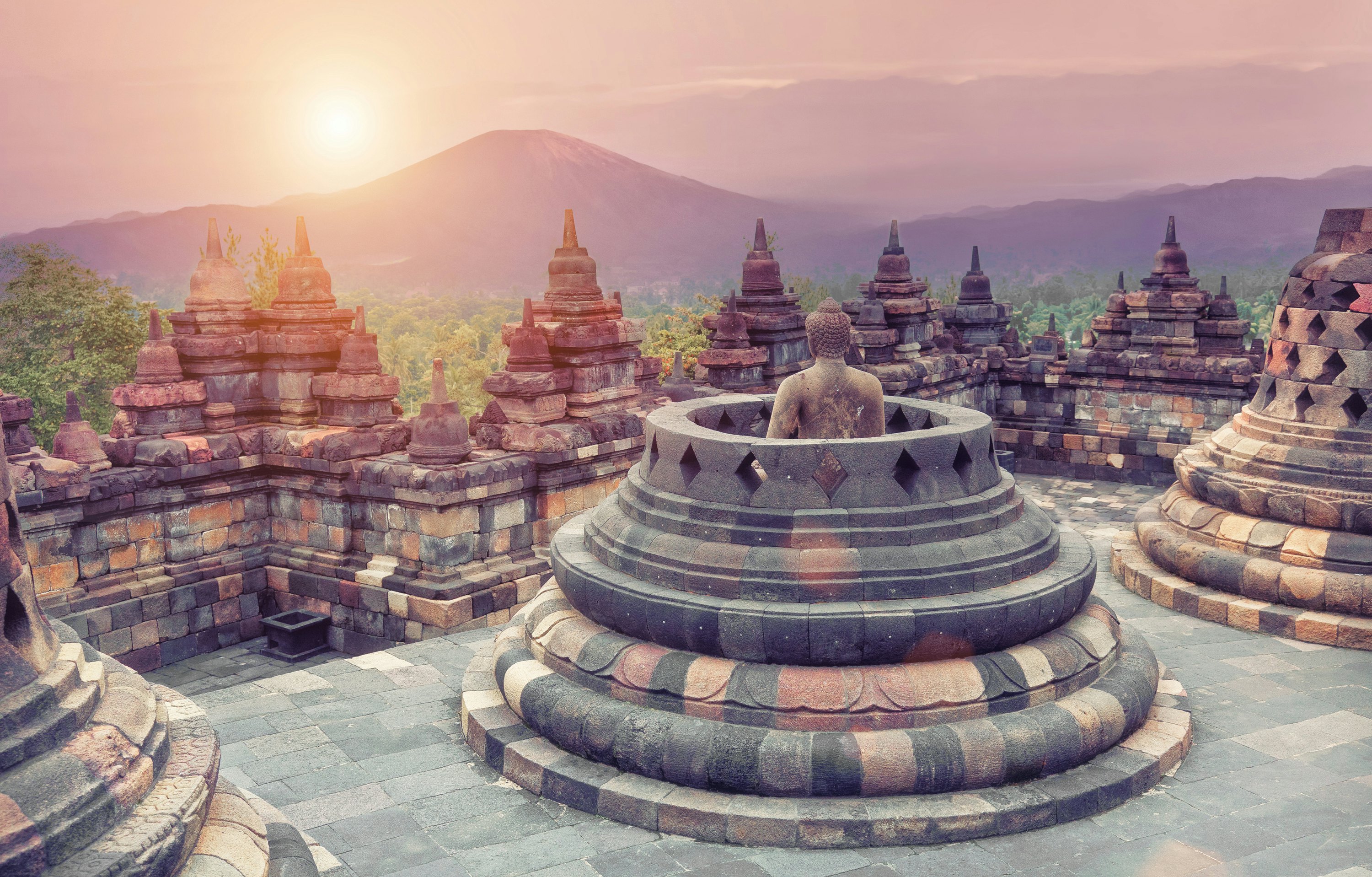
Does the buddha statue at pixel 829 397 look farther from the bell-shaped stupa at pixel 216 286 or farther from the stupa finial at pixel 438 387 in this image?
the bell-shaped stupa at pixel 216 286

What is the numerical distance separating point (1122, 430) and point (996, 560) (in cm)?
1120

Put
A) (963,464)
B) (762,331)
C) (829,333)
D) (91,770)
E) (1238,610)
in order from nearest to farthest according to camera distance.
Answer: (91,770) < (963,464) < (829,333) < (1238,610) < (762,331)

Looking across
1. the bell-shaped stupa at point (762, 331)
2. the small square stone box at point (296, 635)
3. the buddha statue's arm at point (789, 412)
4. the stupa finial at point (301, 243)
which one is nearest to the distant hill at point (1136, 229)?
the bell-shaped stupa at point (762, 331)

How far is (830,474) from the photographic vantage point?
19.1 ft

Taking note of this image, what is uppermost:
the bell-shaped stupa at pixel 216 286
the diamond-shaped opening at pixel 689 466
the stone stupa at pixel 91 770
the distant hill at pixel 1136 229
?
the distant hill at pixel 1136 229

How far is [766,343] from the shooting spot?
1363 centimetres

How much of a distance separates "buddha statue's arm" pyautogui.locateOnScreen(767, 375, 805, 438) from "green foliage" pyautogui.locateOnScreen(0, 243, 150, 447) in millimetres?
30694

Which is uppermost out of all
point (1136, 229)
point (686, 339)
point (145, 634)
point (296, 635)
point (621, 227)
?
point (621, 227)

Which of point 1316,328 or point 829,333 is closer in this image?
point 829,333

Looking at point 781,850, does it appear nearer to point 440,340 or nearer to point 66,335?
point 66,335

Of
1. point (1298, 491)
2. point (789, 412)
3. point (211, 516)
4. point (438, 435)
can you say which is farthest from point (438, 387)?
point (1298, 491)

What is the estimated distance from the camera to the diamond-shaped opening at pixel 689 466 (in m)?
6.18

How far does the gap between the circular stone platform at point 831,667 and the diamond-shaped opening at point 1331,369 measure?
3.64 meters

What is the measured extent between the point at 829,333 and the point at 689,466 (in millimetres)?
1142
